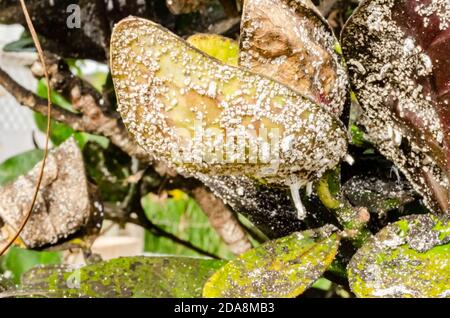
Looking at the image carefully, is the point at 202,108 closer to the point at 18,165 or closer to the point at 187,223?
the point at 18,165

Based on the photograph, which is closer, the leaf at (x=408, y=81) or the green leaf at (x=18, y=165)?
the leaf at (x=408, y=81)

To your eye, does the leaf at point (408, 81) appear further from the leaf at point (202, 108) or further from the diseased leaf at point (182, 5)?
the diseased leaf at point (182, 5)

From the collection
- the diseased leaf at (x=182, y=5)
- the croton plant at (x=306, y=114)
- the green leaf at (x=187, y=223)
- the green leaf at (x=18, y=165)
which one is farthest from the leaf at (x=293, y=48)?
the green leaf at (x=187, y=223)

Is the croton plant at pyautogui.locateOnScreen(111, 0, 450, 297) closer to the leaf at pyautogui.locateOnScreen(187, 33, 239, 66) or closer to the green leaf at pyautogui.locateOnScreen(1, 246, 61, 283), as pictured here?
the leaf at pyautogui.locateOnScreen(187, 33, 239, 66)

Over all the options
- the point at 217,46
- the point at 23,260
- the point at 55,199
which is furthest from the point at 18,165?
the point at 217,46

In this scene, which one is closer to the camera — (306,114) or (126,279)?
(306,114)

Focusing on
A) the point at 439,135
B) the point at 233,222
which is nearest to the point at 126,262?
the point at 233,222
